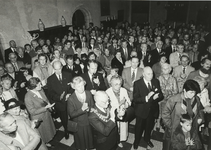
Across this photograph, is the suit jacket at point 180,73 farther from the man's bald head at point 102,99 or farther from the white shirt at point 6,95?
the white shirt at point 6,95

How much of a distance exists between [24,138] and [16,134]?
0.13m

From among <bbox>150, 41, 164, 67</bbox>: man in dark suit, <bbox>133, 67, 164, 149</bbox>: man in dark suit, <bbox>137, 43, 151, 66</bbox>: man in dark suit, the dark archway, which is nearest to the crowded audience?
<bbox>133, 67, 164, 149</bbox>: man in dark suit

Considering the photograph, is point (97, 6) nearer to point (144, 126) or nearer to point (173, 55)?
point (173, 55)

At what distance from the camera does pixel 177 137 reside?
229 cm

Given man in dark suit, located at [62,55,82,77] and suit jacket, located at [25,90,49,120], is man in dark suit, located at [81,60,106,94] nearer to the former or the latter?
man in dark suit, located at [62,55,82,77]

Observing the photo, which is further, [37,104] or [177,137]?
[37,104]

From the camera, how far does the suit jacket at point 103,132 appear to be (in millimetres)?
2293

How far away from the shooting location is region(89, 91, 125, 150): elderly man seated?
230 centimetres

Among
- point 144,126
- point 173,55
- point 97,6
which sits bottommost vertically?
point 144,126

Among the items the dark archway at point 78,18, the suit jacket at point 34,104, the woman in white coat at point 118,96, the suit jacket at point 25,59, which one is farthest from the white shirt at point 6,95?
the dark archway at point 78,18

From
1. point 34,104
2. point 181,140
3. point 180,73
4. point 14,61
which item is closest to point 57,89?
point 34,104

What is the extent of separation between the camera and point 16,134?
6.92 feet

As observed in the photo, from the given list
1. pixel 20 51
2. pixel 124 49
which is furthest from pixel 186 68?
pixel 20 51

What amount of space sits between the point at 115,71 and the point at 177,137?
2149 millimetres
